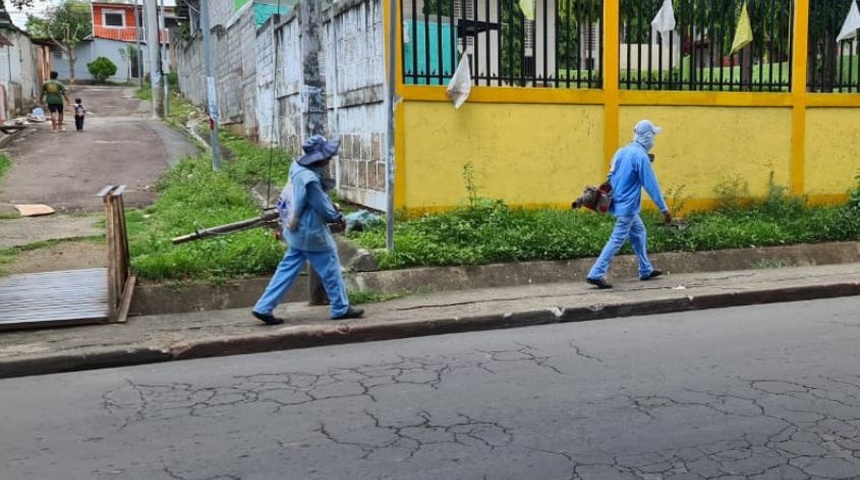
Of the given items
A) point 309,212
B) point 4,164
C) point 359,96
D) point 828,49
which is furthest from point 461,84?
point 4,164

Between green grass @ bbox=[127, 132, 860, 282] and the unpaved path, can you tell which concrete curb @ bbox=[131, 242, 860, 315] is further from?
the unpaved path

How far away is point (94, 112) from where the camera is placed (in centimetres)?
3388

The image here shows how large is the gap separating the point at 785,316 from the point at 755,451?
364 centimetres

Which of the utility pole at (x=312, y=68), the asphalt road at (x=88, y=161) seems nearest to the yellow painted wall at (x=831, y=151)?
the utility pole at (x=312, y=68)

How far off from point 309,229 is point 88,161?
11937 mm

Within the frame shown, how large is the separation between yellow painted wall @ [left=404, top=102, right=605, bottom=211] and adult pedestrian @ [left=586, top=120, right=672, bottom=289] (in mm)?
1852

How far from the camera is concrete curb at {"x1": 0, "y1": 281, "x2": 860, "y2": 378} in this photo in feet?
19.4

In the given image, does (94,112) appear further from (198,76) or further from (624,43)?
(624,43)

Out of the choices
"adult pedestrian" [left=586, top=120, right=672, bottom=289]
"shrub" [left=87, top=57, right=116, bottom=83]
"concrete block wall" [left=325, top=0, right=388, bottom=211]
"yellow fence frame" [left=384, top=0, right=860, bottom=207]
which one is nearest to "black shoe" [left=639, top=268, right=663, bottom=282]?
"adult pedestrian" [left=586, top=120, right=672, bottom=289]

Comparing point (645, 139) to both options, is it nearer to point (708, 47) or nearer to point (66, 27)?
point (708, 47)

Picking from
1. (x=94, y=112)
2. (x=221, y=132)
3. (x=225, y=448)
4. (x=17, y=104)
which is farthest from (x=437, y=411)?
(x=94, y=112)

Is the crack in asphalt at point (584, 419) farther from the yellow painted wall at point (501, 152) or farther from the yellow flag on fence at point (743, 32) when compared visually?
the yellow flag on fence at point (743, 32)

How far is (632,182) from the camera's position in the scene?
825 cm

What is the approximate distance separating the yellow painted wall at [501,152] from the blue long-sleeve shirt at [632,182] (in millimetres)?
1931
